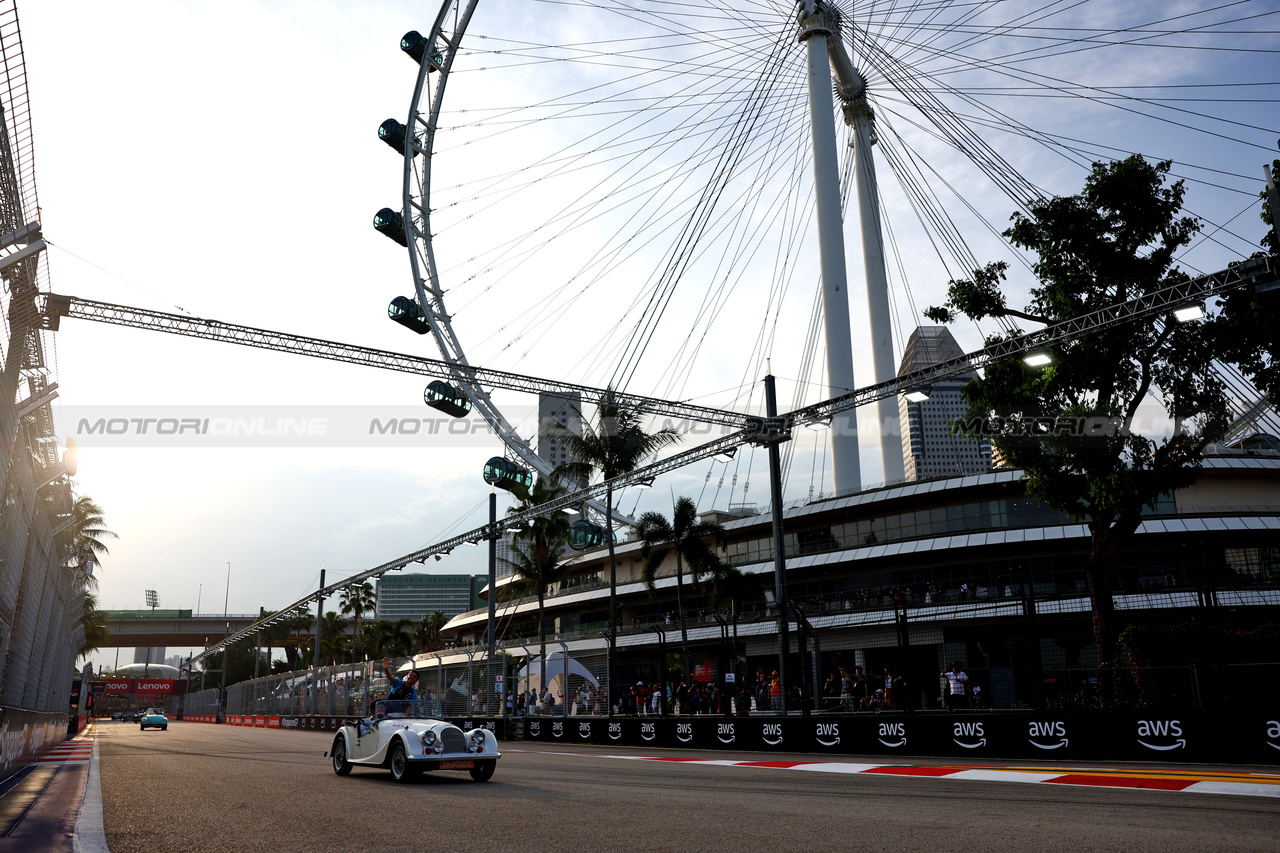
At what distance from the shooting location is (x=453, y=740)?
478 inches

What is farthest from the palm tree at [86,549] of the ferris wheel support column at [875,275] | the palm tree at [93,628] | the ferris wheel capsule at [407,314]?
the ferris wheel support column at [875,275]

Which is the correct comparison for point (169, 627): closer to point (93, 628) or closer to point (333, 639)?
point (333, 639)

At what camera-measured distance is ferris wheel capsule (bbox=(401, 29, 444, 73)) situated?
4066 centimetres

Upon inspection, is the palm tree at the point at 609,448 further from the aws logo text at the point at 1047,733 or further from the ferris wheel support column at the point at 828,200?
the aws logo text at the point at 1047,733

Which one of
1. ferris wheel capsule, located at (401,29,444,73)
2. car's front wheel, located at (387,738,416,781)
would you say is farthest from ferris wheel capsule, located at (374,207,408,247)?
car's front wheel, located at (387,738,416,781)

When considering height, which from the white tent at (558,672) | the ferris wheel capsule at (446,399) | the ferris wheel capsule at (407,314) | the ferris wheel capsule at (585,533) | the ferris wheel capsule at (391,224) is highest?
the ferris wheel capsule at (391,224)

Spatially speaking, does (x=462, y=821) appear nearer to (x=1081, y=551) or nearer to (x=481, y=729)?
(x=481, y=729)

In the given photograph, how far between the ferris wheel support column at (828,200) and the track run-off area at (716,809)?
25130mm

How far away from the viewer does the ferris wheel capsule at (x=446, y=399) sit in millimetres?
38938

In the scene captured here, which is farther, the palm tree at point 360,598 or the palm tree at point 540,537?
the palm tree at point 360,598

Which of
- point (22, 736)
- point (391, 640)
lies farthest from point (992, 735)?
point (391, 640)

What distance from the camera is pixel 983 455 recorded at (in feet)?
393

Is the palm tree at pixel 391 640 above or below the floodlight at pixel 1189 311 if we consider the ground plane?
below

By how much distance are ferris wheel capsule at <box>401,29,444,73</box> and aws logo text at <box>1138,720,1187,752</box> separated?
3833 cm
